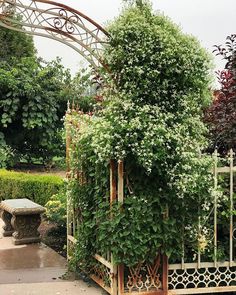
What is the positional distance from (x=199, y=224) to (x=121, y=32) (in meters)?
1.85

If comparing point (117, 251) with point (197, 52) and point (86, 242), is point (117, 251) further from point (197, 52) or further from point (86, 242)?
point (197, 52)

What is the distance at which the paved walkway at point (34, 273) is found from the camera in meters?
5.27

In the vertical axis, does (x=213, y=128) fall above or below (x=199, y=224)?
above

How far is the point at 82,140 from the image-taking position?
17.0 feet

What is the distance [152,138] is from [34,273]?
2399mm

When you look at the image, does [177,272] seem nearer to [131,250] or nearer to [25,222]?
[131,250]

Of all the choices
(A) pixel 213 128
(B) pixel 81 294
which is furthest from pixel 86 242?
(A) pixel 213 128

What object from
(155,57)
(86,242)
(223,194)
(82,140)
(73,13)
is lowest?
(86,242)

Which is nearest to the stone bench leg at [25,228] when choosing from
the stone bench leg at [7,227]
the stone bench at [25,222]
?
the stone bench at [25,222]

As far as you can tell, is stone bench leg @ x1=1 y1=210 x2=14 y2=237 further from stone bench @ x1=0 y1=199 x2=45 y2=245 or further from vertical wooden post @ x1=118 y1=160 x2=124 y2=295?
vertical wooden post @ x1=118 y1=160 x2=124 y2=295

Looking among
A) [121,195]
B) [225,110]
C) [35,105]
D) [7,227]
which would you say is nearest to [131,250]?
[121,195]

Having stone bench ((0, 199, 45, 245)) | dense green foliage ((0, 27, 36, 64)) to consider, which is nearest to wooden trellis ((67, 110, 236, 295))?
stone bench ((0, 199, 45, 245))

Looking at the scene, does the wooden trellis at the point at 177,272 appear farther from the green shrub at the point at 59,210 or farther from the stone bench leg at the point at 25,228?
the stone bench leg at the point at 25,228

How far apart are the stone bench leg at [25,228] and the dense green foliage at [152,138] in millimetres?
2807
